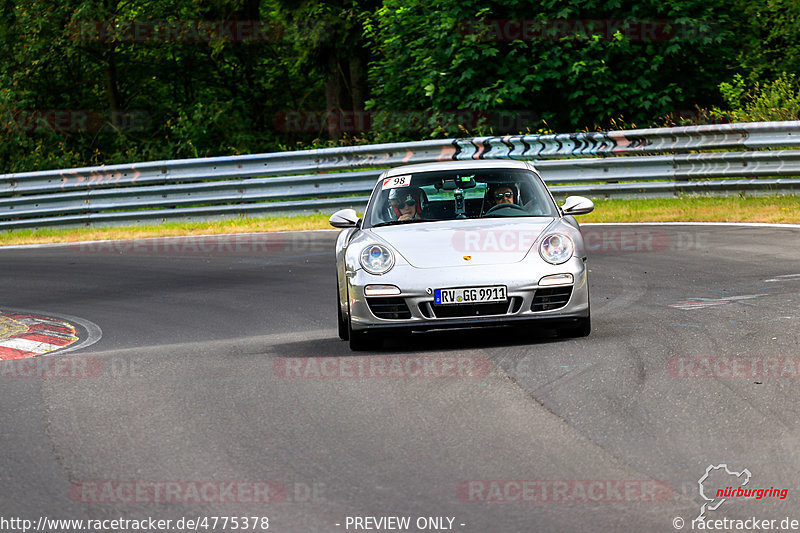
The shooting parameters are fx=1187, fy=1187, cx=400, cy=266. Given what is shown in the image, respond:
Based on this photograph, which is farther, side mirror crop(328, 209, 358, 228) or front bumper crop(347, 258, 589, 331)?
side mirror crop(328, 209, 358, 228)

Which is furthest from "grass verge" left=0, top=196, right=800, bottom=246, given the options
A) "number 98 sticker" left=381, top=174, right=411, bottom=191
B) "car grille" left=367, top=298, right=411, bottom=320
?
"car grille" left=367, top=298, right=411, bottom=320

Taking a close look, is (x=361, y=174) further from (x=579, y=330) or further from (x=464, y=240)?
(x=579, y=330)

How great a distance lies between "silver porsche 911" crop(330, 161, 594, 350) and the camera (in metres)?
7.88

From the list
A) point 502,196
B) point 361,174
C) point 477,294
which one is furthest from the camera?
point 361,174

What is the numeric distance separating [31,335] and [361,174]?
10.1 meters

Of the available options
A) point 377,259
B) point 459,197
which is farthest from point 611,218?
point 377,259

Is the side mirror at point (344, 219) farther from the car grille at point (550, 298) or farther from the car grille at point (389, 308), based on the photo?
the car grille at point (550, 298)

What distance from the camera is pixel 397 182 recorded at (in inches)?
369

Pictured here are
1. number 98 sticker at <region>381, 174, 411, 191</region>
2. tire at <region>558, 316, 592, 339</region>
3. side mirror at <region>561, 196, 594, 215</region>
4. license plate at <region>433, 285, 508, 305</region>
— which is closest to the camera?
license plate at <region>433, 285, 508, 305</region>

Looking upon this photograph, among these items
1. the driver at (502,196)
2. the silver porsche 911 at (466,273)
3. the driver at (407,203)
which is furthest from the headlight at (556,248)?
the driver at (407,203)

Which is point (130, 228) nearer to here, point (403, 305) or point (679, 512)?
point (403, 305)

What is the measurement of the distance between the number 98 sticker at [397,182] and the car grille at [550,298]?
1.81 m

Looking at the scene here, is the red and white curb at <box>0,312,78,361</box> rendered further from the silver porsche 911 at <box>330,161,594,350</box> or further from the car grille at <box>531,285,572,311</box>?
the car grille at <box>531,285,572,311</box>

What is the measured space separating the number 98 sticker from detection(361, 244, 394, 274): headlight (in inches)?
45.5
